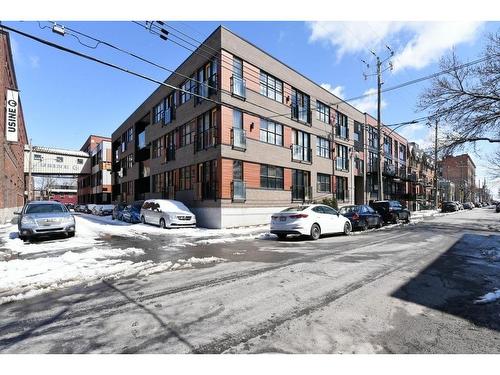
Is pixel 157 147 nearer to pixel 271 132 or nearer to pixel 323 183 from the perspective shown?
pixel 271 132

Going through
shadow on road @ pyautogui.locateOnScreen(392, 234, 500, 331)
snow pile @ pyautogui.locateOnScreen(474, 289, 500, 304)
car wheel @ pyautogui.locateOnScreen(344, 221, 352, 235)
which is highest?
car wheel @ pyautogui.locateOnScreen(344, 221, 352, 235)

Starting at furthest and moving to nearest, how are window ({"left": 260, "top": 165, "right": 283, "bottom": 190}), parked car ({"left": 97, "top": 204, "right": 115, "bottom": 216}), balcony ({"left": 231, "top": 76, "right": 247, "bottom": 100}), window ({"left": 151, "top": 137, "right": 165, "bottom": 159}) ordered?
parked car ({"left": 97, "top": 204, "right": 115, "bottom": 216}), window ({"left": 151, "top": 137, "right": 165, "bottom": 159}), window ({"left": 260, "top": 165, "right": 283, "bottom": 190}), balcony ({"left": 231, "top": 76, "right": 247, "bottom": 100})

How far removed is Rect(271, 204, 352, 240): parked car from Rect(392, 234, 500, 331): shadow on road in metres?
4.86

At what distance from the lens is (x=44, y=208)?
13.8 meters

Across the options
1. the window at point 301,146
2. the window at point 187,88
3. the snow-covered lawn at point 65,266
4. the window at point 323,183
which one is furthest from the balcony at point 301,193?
the snow-covered lawn at point 65,266

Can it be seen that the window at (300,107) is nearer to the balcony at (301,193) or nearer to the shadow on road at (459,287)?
the balcony at (301,193)

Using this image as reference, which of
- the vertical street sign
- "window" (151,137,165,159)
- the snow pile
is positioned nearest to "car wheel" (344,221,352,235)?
the snow pile

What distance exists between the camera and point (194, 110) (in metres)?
22.1

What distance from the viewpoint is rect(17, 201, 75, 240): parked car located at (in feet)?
39.8

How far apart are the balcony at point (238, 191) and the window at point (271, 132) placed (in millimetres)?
4018

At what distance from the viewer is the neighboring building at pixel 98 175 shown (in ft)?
165

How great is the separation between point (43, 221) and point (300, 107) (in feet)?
65.4

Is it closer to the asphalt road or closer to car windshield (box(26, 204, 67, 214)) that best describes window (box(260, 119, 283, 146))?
car windshield (box(26, 204, 67, 214))

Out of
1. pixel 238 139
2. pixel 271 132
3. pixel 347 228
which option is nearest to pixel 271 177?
pixel 271 132
